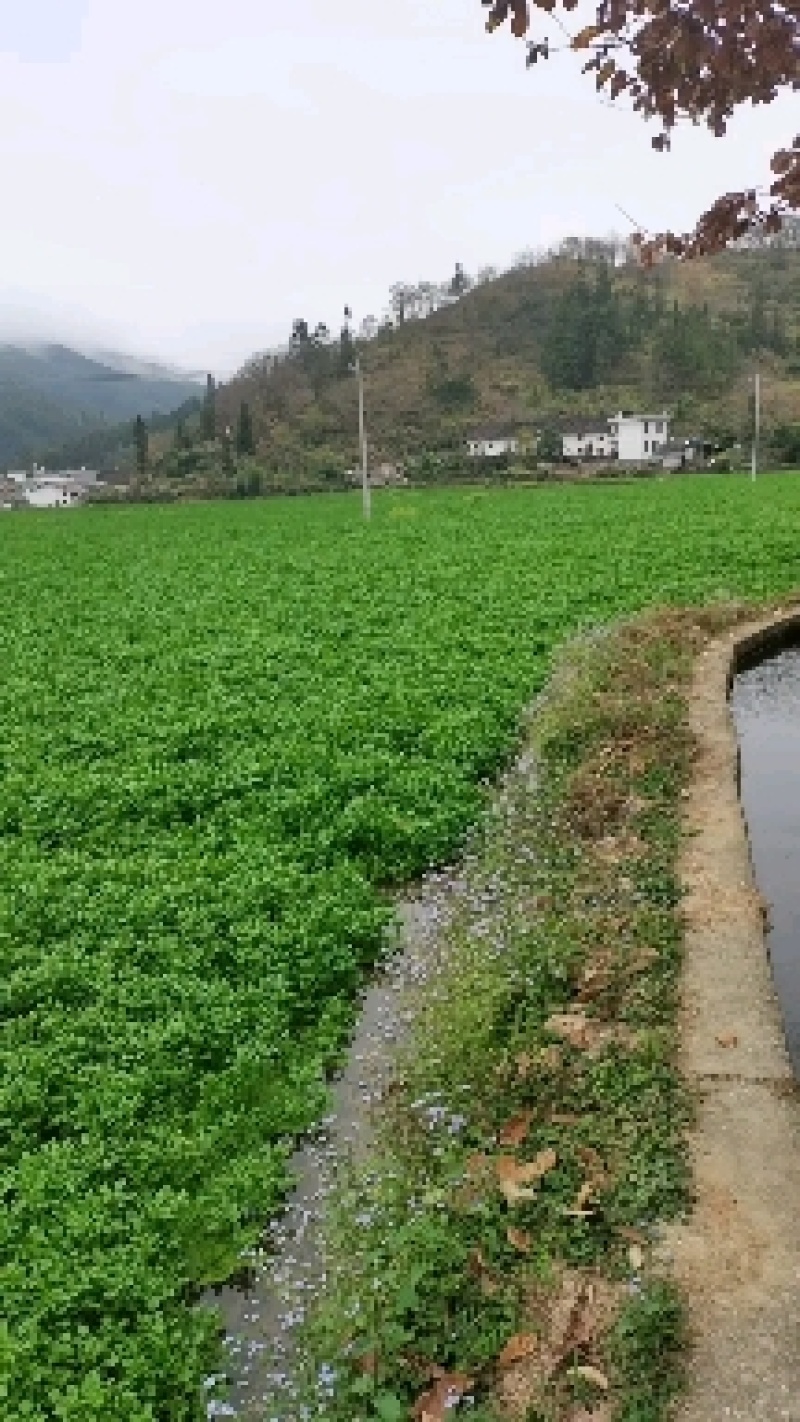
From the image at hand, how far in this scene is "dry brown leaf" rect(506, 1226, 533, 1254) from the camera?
13.8 feet

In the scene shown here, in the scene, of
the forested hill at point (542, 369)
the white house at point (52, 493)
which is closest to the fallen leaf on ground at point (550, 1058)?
the forested hill at point (542, 369)

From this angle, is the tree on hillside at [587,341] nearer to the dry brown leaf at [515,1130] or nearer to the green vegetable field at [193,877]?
the green vegetable field at [193,877]

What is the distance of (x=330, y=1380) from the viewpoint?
12.1 ft

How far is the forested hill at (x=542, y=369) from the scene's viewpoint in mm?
99125

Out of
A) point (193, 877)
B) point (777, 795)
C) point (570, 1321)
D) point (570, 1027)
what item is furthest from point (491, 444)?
point (570, 1321)

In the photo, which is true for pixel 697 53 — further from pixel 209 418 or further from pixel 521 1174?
pixel 209 418

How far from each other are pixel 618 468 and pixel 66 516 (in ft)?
103

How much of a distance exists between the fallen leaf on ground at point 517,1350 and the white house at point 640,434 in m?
91.0

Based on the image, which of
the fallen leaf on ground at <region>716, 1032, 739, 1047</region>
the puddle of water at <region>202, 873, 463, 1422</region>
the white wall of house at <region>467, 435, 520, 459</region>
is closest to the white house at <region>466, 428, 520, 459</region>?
the white wall of house at <region>467, 435, 520, 459</region>

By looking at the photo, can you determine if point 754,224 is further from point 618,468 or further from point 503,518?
point 618,468

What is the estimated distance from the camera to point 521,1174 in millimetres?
4523

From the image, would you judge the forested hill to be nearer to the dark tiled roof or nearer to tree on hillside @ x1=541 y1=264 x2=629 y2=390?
tree on hillside @ x1=541 y1=264 x2=629 y2=390

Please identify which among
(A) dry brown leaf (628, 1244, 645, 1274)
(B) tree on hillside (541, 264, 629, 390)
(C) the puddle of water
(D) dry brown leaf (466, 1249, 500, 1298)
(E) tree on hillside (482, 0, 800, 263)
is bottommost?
(C) the puddle of water

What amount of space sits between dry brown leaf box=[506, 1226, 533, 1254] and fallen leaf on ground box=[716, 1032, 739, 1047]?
1478 millimetres
